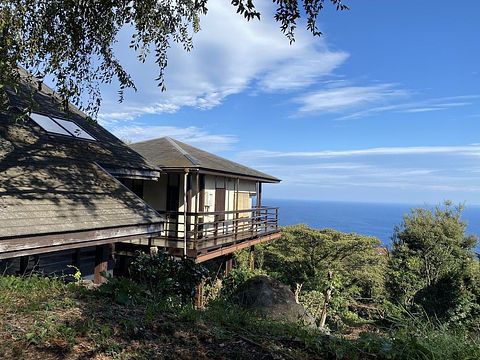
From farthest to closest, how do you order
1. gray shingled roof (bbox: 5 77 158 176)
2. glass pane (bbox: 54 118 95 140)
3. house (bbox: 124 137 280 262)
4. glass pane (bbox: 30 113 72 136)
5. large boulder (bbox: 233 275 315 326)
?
1. house (bbox: 124 137 280 262)
2. glass pane (bbox: 54 118 95 140)
3. glass pane (bbox: 30 113 72 136)
4. large boulder (bbox: 233 275 315 326)
5. gray shingled roof (bbox: 5 77 158 176)

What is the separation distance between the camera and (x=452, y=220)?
20.8 metres

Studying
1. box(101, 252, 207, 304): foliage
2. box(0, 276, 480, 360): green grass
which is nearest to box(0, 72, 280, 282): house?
box(101, 252, 207, 304): foliage

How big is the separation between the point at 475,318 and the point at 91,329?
17987 millimetres

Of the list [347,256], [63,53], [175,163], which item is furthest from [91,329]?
[347,256]

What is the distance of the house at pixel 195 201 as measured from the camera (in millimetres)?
13391

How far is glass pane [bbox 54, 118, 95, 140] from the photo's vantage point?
35.6 feet

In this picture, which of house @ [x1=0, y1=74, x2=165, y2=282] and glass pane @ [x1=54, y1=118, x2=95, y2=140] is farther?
glass pane @ [x1=54, y1=118, x2=95, y2=140]

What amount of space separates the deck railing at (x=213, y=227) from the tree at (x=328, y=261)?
1.54 m

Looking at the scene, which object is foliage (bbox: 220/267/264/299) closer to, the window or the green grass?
the window

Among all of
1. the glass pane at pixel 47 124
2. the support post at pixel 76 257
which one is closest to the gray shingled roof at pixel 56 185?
the glass pane at pixel 47 124

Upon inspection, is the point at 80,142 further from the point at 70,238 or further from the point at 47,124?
the point at 70,238

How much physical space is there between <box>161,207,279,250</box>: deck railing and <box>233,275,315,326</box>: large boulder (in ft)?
9.88

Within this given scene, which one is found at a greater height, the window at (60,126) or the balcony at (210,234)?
the window at (60,126)

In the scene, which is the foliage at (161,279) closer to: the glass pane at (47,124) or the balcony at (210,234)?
the balcony at (210,234)
